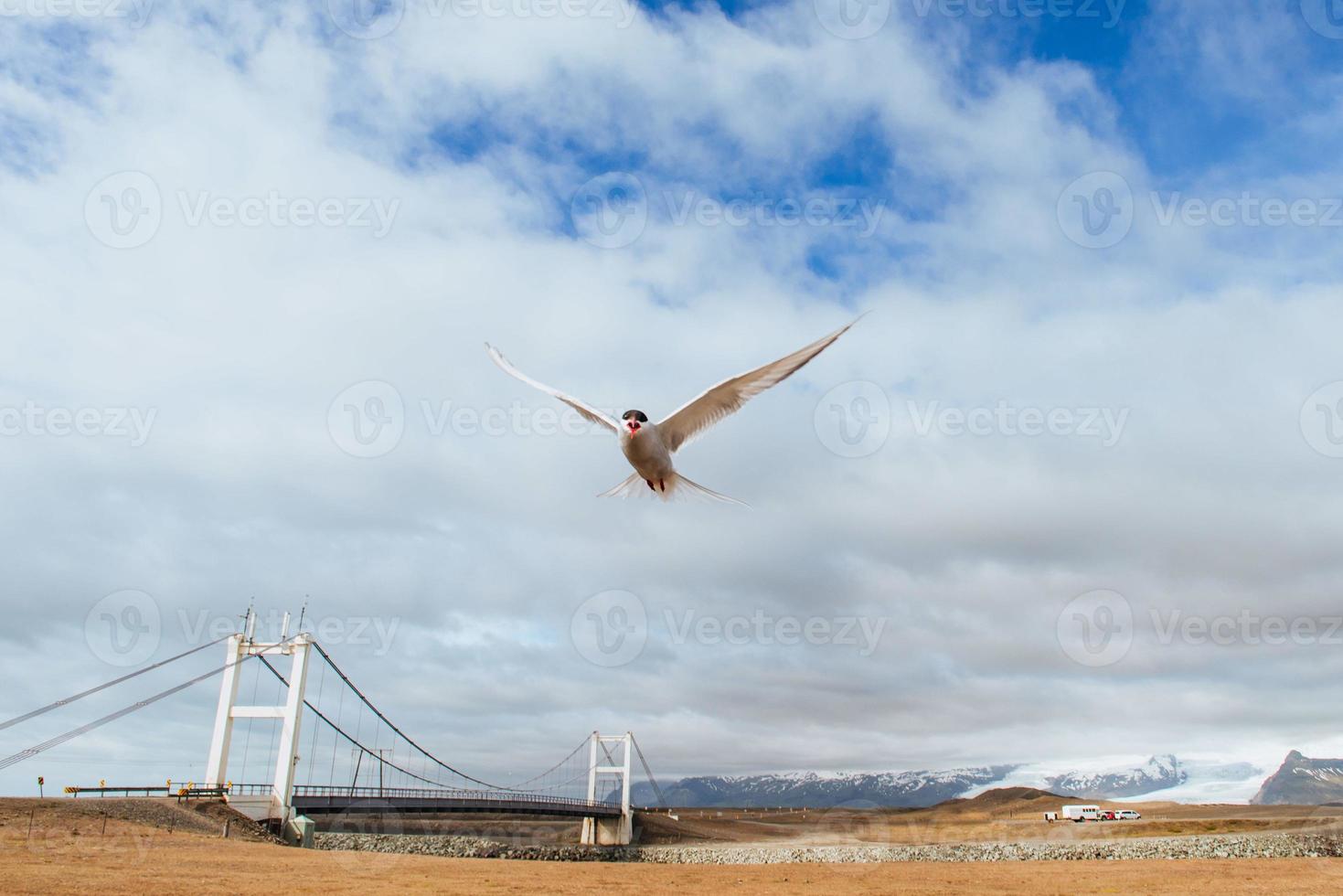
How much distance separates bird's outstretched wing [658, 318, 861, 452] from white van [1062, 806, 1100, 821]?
198 feet

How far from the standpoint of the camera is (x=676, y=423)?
1088 cm

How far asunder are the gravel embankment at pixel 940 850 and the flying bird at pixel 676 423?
90.9ft

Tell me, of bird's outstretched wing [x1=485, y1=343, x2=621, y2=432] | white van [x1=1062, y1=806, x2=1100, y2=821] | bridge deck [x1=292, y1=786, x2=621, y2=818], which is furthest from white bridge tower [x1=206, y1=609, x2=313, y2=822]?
white van [x1=1062, y1=806, x2=1100, y2=821]

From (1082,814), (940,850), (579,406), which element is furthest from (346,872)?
(1082,814)

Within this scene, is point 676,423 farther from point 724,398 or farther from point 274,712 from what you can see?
point 274,712

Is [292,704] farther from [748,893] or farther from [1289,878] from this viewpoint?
[1289,878]

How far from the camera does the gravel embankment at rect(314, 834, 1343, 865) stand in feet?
116

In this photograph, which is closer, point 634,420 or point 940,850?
point 634,420

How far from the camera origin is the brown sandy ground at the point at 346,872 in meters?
15.0

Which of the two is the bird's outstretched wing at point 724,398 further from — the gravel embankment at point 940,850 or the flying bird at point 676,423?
the gravel embankment at point 940,850

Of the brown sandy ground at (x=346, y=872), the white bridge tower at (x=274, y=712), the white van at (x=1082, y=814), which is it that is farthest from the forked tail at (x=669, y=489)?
the white van at (x=1082, y=814)

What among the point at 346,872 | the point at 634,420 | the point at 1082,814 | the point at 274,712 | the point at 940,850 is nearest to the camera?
the point at 634,420

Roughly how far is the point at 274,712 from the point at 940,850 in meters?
34.9

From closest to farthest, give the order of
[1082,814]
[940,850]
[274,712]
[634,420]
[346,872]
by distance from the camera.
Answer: [634,420]
[346,872]
[274,712]
[940,850]
[1082,814]
